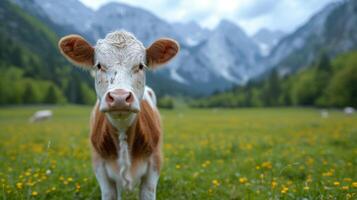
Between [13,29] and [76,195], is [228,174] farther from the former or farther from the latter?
[13,29]

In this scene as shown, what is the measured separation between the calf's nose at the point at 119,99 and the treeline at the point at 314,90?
200ft

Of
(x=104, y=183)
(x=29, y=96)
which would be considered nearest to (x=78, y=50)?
(x=104, y=183)

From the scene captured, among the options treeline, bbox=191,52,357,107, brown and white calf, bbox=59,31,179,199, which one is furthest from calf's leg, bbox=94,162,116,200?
treeline, bbox=191,52,357,107

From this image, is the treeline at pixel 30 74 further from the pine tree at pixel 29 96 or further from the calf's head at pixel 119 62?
the calf's head at pixel 119 62

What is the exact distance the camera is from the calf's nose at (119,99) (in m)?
3.00

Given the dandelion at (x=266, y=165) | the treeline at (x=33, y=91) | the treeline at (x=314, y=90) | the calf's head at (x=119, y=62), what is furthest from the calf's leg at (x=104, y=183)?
the treeline at (x=33, y=91)

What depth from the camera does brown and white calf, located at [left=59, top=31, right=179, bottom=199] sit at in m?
3.27

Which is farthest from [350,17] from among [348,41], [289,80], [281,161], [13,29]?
[281,161]

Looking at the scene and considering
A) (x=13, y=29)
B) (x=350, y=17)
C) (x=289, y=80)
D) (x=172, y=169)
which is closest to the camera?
(x=172, y=169)

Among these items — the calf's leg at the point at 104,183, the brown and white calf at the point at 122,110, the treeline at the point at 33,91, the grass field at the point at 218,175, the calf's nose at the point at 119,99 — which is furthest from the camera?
the treeline at the point at 33,91

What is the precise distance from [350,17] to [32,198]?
205914 millimetres

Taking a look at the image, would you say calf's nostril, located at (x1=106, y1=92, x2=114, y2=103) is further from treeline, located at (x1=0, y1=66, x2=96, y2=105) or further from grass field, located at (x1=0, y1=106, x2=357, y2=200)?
treeline, located at (x1=0, y1=66, x2=96, y2=105)

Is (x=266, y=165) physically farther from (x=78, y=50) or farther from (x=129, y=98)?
(x=78, y=50)

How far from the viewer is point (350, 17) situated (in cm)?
17675
